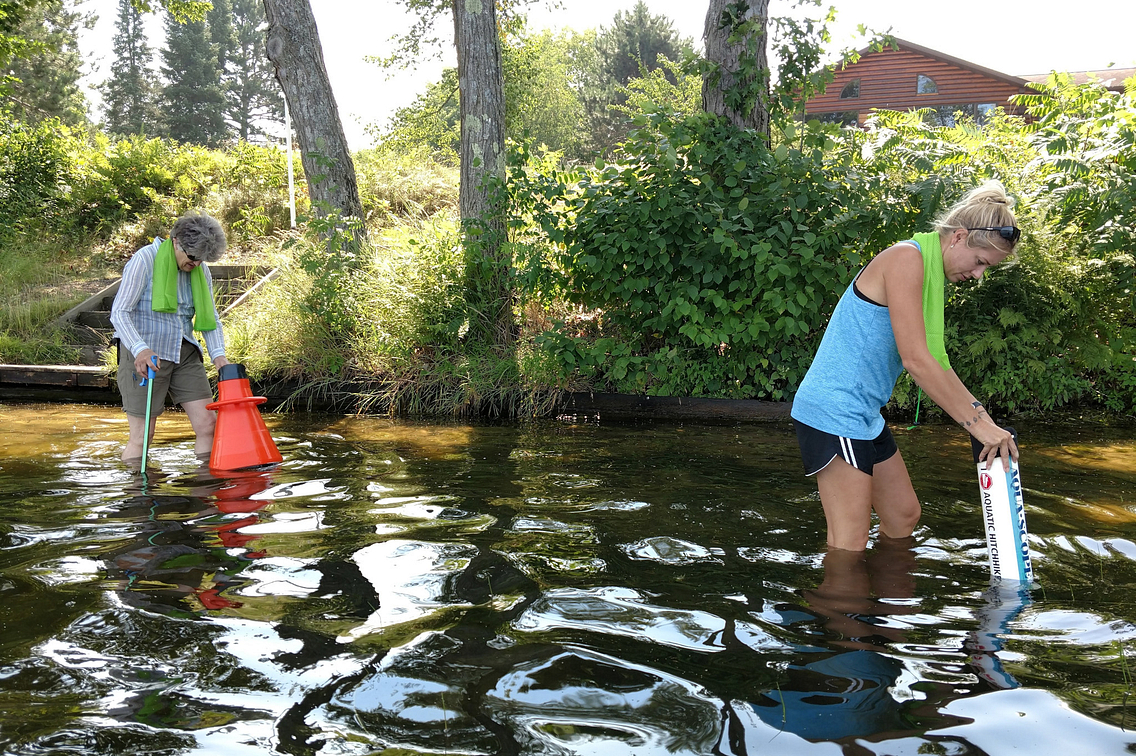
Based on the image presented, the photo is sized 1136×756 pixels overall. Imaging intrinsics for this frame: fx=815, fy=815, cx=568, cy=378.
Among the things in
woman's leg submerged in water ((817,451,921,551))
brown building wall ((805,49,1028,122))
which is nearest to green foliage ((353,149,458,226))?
woman's leg submerged in water ((817,451,921,551))

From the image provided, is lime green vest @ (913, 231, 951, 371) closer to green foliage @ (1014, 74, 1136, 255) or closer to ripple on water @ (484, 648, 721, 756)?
ripple on water @ (484, 648, 721, 756)

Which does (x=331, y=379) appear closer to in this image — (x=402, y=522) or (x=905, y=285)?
(x=402, y=522)

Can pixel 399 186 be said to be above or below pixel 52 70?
below

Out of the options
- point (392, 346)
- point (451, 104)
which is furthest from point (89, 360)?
point (451, 104)

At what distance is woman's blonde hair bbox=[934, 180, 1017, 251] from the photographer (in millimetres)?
3225

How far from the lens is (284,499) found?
5.32m

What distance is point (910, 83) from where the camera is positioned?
29.2m

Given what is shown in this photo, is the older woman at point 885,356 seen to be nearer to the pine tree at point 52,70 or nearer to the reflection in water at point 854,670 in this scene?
the reflection in water at point 854,670

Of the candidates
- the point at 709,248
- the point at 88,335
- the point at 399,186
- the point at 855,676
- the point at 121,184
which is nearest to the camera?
the point at 855,676

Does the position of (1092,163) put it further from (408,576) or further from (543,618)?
(408,576)

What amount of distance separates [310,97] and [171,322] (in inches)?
225

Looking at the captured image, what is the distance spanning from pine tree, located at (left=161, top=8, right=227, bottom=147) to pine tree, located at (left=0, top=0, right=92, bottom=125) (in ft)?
34.4

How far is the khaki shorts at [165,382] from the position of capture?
18.8 ft

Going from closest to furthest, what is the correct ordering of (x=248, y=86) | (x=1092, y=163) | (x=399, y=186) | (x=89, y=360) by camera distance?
(x=1092, y=163)
(x=89, y=360)
(x=399, y=186)
(x=248, y=86)
